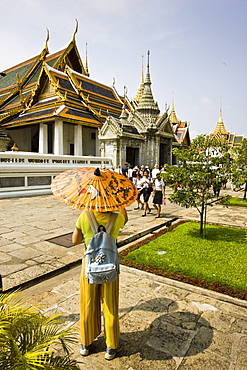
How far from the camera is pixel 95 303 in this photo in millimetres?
2414

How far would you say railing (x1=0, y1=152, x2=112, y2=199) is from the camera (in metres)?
11.9

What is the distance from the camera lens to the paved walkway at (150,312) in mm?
2377

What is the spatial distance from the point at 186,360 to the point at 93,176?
198cm

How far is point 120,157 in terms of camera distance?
18.2 metres

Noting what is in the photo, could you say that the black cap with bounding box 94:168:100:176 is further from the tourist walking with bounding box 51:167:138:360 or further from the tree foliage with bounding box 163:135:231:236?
the tree foliage with bounding box 163:135:231:236

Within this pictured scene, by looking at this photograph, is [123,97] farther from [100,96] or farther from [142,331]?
[142,331]

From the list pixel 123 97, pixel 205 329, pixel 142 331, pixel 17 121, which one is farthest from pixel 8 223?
pixel 123 97

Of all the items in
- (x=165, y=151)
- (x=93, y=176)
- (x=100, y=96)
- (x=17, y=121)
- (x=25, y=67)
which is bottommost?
(x=93, y=176)

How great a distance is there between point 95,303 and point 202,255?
3.29m

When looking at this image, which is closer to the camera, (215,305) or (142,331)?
(142,331)

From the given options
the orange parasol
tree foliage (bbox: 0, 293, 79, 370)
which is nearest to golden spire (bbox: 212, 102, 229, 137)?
the orange parasol

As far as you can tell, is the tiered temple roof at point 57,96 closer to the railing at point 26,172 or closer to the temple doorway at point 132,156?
the temple doorway at point 132,156

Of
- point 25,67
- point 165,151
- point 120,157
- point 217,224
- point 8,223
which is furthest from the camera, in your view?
point 25,67

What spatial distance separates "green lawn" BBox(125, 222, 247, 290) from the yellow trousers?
87.4 inches
